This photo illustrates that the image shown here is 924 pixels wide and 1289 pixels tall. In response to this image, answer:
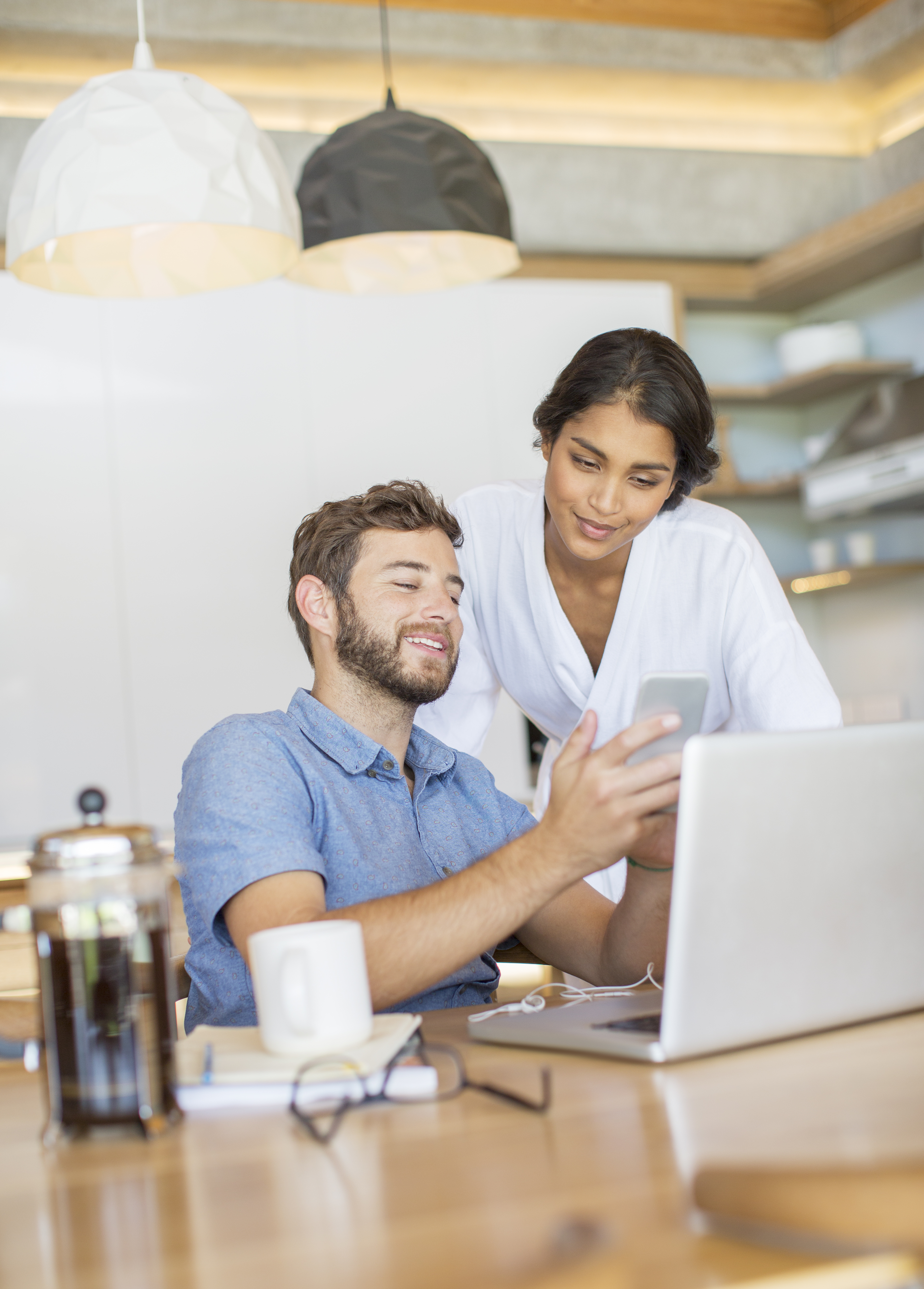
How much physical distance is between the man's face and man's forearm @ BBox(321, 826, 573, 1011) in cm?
44

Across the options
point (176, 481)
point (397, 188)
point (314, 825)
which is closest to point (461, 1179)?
point (314, 825)

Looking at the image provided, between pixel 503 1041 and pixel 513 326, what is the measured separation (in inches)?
123

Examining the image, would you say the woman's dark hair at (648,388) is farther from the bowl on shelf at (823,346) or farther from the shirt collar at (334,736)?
the bowl on shelf at (823,346)

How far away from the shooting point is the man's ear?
5.20 ft

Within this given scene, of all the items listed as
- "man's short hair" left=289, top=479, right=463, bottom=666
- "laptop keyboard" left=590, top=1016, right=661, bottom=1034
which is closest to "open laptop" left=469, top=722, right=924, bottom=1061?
"laptop keyboard" left=590, top=1016, right=661, bottom=1034

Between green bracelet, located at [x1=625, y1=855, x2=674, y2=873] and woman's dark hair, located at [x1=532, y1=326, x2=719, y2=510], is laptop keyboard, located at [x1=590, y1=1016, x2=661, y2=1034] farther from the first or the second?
woman's dark hair, located at [x1=532, y1=326, x2=719, y2=510]

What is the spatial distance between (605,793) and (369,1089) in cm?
30

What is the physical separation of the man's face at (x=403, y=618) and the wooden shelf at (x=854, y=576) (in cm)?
260

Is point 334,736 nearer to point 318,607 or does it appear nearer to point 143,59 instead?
point 318,607

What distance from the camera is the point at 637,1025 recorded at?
1.04m

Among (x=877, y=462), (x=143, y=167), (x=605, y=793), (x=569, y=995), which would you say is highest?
(x=143, y=167)

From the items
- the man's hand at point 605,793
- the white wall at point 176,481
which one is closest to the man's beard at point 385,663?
the man's hand at point 605,793

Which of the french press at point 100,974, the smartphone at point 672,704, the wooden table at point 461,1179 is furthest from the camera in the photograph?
the smartphone at point 672,704

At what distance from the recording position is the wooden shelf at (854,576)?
13.2 ft
